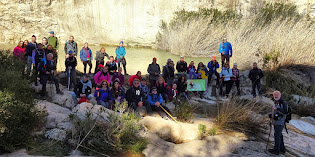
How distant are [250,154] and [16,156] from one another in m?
4.66

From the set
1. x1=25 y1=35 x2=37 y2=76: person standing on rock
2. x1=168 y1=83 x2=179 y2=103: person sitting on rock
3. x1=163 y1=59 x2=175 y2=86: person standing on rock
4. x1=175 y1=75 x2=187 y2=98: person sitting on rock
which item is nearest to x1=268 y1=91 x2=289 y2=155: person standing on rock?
x1=168 y1=83 x2=179 y2=103: person sitting on rock

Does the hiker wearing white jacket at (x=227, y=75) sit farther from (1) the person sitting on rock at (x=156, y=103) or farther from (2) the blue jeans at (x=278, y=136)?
(2) the blue jeans at (x=278, y=136)

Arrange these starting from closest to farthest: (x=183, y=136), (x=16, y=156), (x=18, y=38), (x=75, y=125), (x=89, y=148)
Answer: (x=16, y=156) < (x=89, y=148) < (x=75, y=125) < (x=183, y=136) < (x=18, y=38)

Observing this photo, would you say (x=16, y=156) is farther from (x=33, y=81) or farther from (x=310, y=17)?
(x=310, y=17)

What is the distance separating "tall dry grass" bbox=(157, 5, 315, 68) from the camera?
14.0 m

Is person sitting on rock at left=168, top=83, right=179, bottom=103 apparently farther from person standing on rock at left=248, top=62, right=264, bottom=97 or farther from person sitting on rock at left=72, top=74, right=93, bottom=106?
person standing on rock at left=248, top=62, right=264, bottom=97

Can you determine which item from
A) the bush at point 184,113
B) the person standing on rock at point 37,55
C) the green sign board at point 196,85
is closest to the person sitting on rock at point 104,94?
the bush at point 184,113

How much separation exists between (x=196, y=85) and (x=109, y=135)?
5979 millimetres

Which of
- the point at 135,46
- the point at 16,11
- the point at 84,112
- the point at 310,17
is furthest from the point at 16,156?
the point at 310,17

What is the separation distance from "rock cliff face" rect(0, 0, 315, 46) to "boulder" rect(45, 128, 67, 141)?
17.9 metres

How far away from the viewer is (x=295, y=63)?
1355 cm

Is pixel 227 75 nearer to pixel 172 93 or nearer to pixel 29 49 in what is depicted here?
pixel 172 93

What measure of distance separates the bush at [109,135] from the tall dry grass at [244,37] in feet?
32.8

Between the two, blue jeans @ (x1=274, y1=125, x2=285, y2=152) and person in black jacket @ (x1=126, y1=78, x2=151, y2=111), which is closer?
blue jeans @ (x1=274, y1=125, x2=285, y2=152)
